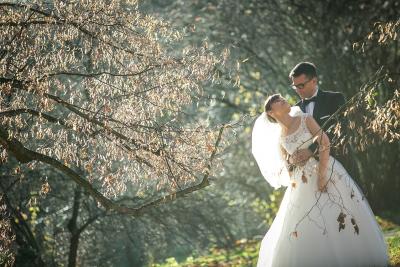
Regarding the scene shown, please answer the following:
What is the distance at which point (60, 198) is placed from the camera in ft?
36.1

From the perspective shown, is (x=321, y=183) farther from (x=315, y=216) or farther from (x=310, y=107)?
(x=310, y=107)

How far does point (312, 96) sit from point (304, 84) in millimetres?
250

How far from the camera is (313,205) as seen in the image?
5.71 metres

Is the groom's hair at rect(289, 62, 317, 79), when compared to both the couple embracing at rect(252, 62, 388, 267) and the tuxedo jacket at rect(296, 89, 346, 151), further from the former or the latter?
the tuxedo jacket at rect(296, 89, 346, 151)

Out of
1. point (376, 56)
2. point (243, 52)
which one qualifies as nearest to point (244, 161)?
point (243, 52)

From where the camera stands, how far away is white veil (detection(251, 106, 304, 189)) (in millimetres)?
6527

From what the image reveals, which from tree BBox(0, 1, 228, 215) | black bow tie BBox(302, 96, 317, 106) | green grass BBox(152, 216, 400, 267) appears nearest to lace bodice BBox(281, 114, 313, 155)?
black bow tie BBox(302, 96, 317, 106)

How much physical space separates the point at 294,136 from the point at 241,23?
24.8 feet

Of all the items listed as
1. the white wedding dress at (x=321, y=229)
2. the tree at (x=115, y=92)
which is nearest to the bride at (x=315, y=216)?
the white wedding dress at (x=321, y=229)

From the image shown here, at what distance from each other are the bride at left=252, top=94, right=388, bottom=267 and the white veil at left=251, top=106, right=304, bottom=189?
0.11 m

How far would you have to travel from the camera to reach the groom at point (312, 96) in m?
6.10

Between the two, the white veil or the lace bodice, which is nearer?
the lace bodice

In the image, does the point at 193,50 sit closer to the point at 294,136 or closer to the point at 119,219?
the point at 294,136

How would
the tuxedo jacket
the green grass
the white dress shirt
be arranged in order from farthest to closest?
the green grass
the white dress shirt
the tuxedo jacket
